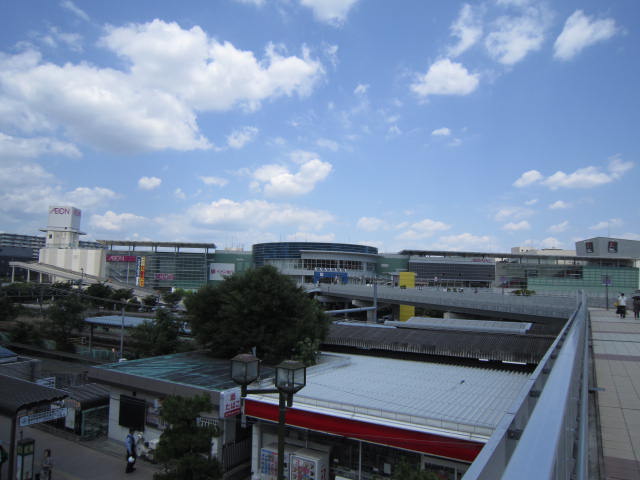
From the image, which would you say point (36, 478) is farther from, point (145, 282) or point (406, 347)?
point (145, 282)

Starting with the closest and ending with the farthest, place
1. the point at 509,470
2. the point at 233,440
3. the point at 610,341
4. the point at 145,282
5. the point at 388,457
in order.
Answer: the point at 509,470
the point at 388,457
the point at 610,341
the point at 233,440
the point at 145,282

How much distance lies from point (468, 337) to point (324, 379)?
8046mm

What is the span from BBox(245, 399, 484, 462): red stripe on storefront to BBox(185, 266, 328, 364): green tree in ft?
16.5

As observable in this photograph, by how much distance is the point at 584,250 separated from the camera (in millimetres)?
97688


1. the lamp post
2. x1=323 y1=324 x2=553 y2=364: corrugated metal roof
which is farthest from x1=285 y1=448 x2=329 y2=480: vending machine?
x1=323 y1=324 x2=553 y2=364: corrugated metal roof

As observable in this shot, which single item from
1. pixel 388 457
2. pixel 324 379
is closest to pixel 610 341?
pixel 388 457

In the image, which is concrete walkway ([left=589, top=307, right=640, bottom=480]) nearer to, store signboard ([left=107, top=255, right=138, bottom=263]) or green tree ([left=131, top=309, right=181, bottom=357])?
green tree ([left=131, top=309, right=181, bottom=357])

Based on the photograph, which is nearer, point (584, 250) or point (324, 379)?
point (324, 379)

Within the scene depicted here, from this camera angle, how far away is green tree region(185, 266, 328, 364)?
1661 centimetres

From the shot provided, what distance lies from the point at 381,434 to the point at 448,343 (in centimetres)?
880

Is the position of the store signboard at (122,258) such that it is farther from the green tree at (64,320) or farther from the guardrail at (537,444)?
the guardrail at (537,444)

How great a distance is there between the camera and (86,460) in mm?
13945

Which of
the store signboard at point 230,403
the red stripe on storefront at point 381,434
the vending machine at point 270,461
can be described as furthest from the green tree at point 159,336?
the red stripe on storefront at point 381,434

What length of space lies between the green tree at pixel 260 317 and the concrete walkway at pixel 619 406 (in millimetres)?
10085
